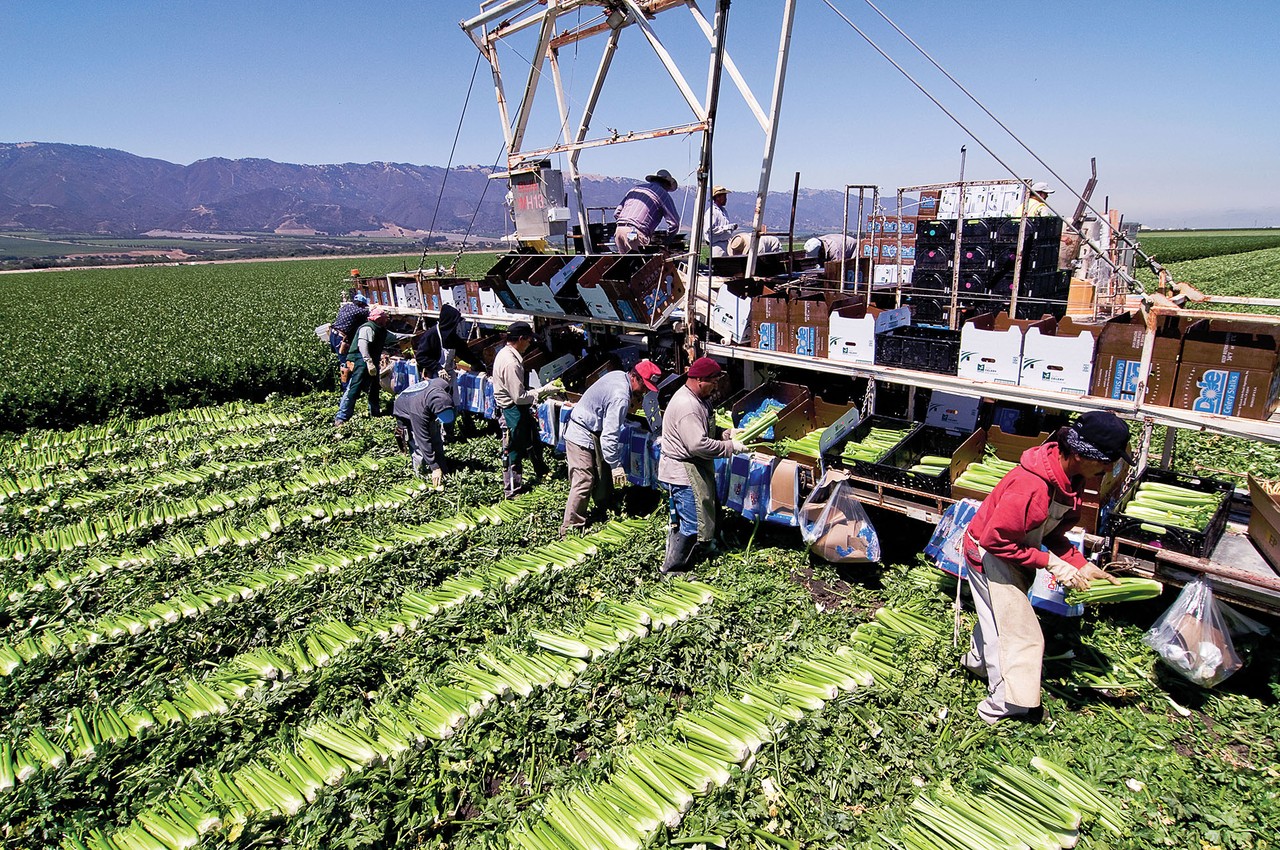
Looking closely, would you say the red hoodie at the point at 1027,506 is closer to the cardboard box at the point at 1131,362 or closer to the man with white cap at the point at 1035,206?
the cardboard box at the point at 1131,362

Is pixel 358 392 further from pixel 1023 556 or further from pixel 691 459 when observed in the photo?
pixel 1023 556

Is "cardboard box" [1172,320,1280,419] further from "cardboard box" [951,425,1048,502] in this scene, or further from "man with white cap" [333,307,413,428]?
"man with white cap" [333,307,413,428]

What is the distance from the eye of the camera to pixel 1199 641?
409 cm

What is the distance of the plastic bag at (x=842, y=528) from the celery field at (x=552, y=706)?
0.35 metres

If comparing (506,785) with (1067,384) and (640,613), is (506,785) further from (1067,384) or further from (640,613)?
(1067,384)

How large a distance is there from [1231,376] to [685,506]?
3915mm

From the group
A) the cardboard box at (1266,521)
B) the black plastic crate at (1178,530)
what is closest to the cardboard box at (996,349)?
the black plastic crate at (1178,530)

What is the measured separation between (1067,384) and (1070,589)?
1.62m

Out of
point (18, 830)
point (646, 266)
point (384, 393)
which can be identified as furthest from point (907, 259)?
point (18, 830)

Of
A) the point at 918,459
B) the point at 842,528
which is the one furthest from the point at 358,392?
the point at 918,459

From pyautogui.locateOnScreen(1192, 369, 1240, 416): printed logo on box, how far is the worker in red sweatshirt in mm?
1278

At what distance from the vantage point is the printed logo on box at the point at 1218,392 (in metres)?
4.39

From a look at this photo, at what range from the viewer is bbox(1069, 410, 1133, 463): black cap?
347 centimetres

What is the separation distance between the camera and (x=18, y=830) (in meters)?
3.62
